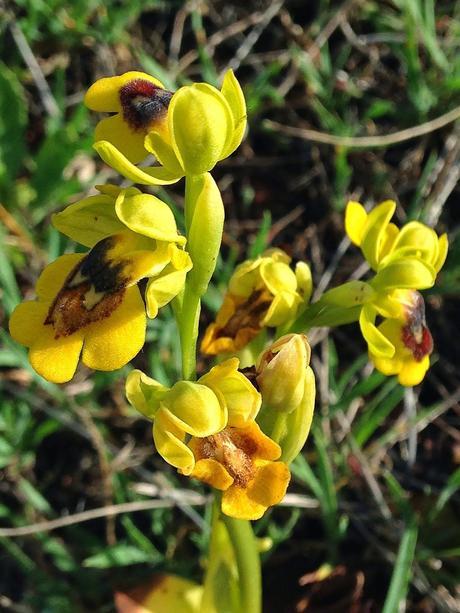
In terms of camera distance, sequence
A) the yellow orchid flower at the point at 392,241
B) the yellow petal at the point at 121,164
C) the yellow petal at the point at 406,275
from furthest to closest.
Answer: the yellow orchid flower at the point at 392,241, the yellow petal at the point at 406,275, the yellow petal at the point at 121,164

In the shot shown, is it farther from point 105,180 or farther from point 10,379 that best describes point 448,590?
point 105,180

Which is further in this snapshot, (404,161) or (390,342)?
(404,161)

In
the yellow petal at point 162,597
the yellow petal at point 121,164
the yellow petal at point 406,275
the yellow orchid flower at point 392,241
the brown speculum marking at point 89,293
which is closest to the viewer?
the yellow petal at point 121,164

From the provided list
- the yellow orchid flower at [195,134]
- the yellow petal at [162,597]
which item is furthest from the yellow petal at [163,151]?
the yellow petal at [162,597]

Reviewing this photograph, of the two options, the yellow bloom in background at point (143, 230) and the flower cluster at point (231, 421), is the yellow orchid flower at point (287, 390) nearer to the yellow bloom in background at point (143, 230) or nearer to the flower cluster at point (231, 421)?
the flower cluster at point (231, 421)

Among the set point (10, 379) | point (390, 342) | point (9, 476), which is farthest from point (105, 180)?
point (390, 342)

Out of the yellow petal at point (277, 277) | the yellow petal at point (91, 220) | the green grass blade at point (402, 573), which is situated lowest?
the green grass blade at point (402, 573)

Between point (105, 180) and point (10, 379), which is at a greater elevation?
point (105, 180)

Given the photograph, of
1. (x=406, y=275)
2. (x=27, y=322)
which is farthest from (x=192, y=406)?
(x=406, y=275)
